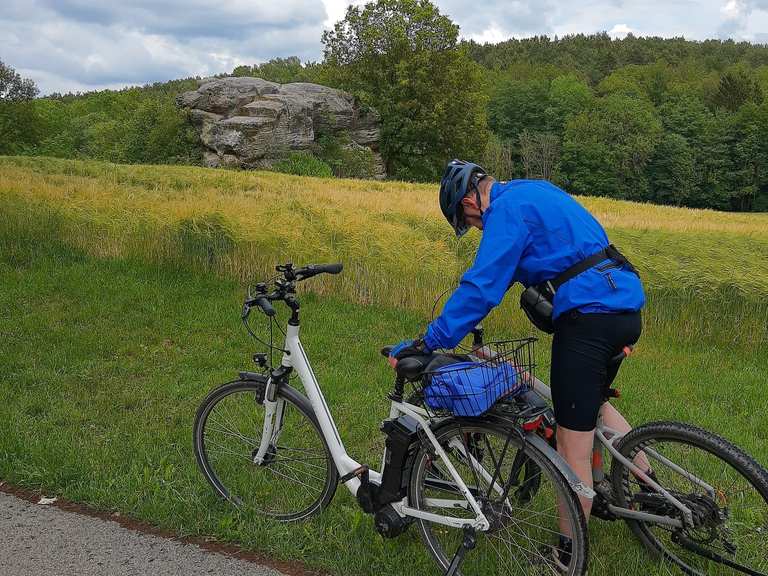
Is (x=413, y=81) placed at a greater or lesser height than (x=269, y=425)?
greater

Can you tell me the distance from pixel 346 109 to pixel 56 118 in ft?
215

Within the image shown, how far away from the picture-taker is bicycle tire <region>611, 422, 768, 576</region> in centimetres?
303

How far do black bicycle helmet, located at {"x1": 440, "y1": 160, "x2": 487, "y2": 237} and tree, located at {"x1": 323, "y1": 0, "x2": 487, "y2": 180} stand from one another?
42.2 meters

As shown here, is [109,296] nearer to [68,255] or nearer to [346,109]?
[68,255]

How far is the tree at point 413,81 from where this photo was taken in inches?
1768

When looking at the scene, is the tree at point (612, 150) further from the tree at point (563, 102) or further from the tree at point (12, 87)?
the tree at point (12, 87)

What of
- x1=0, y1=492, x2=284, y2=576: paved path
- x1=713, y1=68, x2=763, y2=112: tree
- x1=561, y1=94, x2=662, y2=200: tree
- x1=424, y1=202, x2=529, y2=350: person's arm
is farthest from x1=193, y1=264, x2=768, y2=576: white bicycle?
x1=713, y1=68, x2=763, y2=112: tree

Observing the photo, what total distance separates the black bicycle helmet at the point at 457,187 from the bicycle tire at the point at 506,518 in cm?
95

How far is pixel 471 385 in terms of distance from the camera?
118 inches

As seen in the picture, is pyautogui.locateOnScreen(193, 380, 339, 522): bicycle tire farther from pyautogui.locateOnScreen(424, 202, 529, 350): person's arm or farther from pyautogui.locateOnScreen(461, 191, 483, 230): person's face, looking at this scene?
pyautogui.locateOnScreen(461, 191, 483, 230): person's face

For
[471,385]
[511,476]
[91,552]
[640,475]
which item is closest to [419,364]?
[471,385]

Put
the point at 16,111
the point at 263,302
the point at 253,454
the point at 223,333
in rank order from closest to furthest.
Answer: the point at 263,302
the point at 253,454
the point at 223,333
the point at 16,111

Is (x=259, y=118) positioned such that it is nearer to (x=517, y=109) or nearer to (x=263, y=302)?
(x=263, y=302)

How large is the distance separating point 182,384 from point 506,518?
388cm
